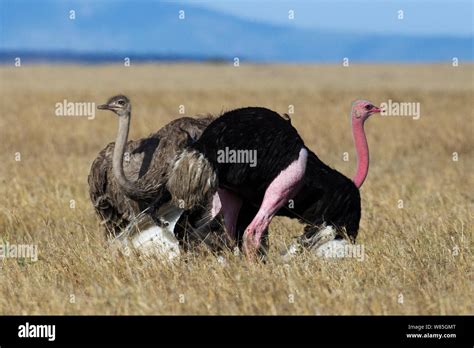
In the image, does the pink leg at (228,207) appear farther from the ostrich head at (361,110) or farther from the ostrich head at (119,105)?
the ostrich head at (361,110)

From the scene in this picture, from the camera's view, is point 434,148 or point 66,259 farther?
point 434,148

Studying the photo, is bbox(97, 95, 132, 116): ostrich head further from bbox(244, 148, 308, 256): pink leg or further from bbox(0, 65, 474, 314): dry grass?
bbox(244, 148, 308, 256): pink leg

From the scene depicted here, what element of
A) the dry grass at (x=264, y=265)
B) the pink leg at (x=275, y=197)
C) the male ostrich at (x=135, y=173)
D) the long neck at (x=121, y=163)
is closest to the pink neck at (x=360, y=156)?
the dry grass at (x=264, y=265)

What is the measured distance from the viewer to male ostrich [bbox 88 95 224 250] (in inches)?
278

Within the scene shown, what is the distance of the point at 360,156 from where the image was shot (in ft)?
24.7

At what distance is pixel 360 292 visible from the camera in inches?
245

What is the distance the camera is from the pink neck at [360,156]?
7387 mm

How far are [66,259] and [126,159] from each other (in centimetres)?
95

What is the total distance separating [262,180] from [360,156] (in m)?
1.09

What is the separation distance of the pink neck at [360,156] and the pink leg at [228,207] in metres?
0.92

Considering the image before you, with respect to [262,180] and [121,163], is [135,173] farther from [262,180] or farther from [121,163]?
[262,180]
